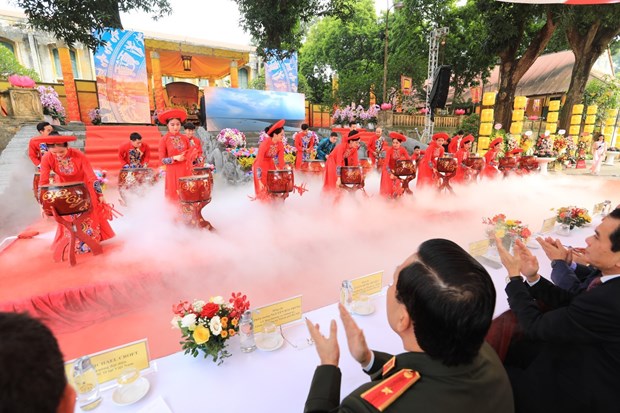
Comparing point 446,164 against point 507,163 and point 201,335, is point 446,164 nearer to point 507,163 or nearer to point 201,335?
point 507,163

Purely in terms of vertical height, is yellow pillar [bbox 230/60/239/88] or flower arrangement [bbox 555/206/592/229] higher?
yellow pillar [bbox 230/60/239/88]

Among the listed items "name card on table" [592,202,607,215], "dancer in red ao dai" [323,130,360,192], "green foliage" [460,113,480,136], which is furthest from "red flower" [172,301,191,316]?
"green foliage" [460,113,480,136]

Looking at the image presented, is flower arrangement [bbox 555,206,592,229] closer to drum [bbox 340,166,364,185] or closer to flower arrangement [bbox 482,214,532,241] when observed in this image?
flower arrangement [bbox 482,214,532,241]

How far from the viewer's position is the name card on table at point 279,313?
5.12 feet

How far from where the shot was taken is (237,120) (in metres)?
11.1

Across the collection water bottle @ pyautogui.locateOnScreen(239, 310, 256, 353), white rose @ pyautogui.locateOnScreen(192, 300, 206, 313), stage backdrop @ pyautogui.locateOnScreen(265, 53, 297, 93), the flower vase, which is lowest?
the flower vase

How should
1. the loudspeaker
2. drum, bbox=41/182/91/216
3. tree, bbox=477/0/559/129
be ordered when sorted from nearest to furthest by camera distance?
1. drum, bbox=41/182/91/216
2. the loudspeaker
3. tree, bbox=477/0/559/129

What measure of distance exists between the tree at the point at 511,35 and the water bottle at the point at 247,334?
14120 millimetres

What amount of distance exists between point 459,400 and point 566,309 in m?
0.82

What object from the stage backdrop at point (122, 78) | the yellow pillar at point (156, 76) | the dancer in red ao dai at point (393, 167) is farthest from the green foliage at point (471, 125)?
the yellow pillar at point (156, 76)

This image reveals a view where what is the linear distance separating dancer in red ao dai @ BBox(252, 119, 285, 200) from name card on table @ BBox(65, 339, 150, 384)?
364cm

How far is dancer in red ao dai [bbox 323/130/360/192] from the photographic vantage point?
5.31m

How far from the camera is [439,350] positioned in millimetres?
822

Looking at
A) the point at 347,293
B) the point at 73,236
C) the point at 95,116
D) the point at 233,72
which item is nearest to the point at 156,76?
the point at 233,72
